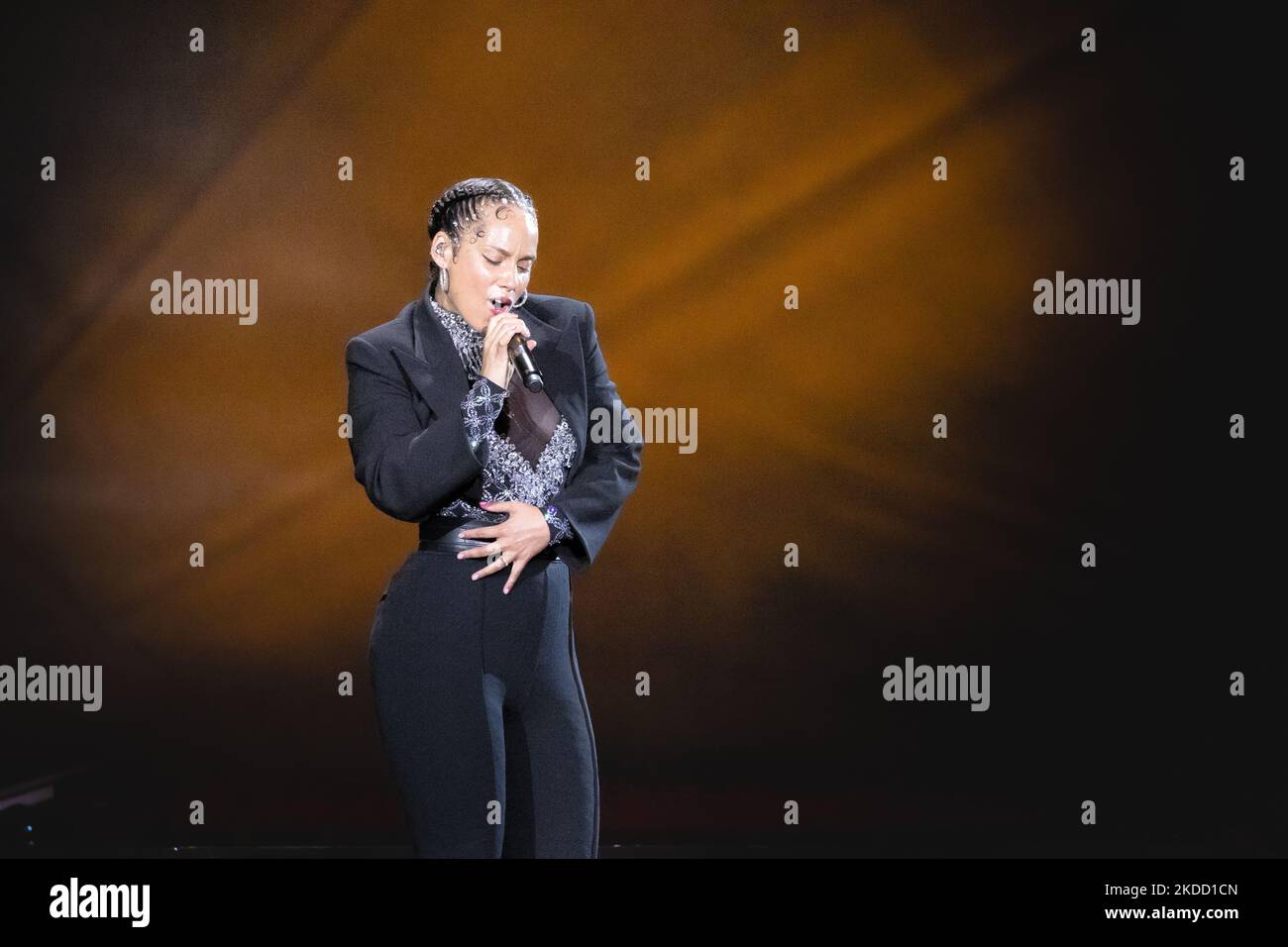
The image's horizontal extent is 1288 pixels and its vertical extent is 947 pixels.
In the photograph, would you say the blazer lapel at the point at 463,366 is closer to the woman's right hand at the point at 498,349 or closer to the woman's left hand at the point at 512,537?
the woman's right hand at the point at 498,349

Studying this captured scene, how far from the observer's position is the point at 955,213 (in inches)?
176

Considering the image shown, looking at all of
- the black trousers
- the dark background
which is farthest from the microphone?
the dark background

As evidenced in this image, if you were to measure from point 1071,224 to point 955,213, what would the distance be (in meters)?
0.40

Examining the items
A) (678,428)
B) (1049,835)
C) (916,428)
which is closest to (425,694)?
(678,428)

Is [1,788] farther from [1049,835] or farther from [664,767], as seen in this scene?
[1049,835]

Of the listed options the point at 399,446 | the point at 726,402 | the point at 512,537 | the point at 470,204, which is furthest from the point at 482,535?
the point at 726,402

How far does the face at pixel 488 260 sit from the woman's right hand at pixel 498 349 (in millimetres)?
110

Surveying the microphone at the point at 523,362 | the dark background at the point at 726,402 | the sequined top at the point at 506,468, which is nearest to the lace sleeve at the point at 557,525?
the sequined top at the point at 506,468

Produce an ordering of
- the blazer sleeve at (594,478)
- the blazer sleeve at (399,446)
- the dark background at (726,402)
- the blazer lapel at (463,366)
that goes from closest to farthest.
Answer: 1. the blazer sleeve at (399,446)
2. the blazer lapel at (463,366)
3. the blazer sleeve at (594,478)
4. the dark background at (726,402)

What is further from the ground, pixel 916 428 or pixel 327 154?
pixel 327 154

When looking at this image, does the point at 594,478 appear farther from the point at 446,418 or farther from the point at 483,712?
the point at 483,712

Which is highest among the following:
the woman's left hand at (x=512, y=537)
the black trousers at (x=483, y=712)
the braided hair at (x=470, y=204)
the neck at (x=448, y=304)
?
the braided hair at (x=470, y=204)

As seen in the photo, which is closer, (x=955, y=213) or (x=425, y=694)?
(x=425, y=694)

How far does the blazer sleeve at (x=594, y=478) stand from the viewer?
233 cm
